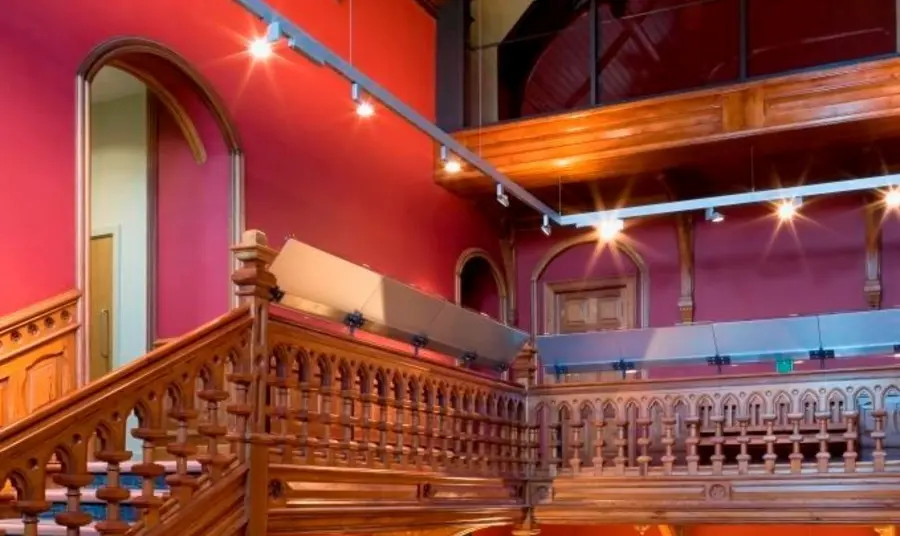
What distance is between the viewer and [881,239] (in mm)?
10234

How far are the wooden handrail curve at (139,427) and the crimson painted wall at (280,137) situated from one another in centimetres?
170

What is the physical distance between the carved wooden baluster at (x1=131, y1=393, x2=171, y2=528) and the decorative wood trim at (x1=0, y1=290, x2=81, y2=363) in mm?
1812

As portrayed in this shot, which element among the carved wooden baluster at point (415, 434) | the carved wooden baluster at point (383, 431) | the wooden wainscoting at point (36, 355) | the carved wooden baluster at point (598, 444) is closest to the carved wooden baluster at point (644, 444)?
the carved wooden baluster at point (598, 444)

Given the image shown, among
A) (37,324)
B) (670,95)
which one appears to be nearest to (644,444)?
(670,95)

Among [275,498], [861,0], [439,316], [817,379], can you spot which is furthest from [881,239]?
[275,498]

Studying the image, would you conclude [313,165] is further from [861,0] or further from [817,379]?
[861,0]

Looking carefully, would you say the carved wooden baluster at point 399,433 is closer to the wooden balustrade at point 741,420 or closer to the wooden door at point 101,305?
the wooden balustrade at point 741,420

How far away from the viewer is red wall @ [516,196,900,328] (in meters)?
10.3

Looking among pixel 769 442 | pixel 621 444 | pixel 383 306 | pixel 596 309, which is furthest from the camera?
pixel 596 309

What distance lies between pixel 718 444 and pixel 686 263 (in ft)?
11.8

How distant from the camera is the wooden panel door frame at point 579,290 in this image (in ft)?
36.8

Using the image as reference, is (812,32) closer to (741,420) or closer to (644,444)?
(741,420)

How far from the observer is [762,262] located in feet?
35.1

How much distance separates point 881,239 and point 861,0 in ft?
8.54
